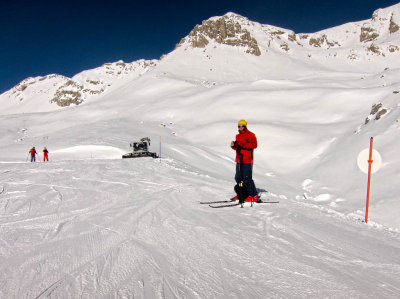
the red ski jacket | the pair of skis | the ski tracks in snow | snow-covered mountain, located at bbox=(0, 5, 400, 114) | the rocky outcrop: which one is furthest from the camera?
the rocky outcrop

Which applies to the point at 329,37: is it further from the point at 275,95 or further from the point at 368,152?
the point at 368,152

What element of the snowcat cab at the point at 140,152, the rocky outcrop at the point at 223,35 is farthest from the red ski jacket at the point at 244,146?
the rocky outcrop at the point at 223,35

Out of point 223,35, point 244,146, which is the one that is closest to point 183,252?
point 244,146

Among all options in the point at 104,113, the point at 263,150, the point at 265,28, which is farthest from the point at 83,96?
the point at 263,150

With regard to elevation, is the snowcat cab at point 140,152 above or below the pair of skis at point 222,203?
above

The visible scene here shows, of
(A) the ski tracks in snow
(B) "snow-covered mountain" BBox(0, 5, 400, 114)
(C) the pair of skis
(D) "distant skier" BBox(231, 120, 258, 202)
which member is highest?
(B) "snow-covered mountain" BBox(0, 5, 400, 114)

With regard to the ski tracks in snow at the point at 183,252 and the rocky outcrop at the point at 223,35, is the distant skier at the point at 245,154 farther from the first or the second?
the rocky outcrop at the point at 223,35

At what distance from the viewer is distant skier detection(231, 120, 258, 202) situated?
21.4 feet

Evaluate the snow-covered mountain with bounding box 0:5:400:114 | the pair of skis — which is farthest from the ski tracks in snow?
the snow-covered mountain with bounding box 0:5:400:114

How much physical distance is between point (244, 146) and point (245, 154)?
25cm

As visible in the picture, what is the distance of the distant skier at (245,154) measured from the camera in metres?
6.53

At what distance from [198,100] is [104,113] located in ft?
63.9

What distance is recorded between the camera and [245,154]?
6.63 meters

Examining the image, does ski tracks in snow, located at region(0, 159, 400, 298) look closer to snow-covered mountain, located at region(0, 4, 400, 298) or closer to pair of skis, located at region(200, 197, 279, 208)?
snow-covered mountain, located at region(0, 4, 400, 298)
